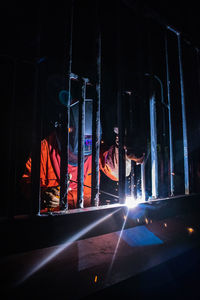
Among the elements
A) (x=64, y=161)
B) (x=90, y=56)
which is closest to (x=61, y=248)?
(x=64, y=161)

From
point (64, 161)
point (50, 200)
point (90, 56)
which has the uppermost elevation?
point (90, 56)

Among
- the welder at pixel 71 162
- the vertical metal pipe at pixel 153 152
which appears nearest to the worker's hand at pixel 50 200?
the welder at pixel 71 162

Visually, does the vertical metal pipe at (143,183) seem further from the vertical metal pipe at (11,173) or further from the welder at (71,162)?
the vertical metal pipe at (11,173)

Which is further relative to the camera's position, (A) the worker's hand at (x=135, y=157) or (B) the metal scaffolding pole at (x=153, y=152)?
(B) the metal scaffolding pole at (x=153, y=152)

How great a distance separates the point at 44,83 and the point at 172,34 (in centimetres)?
395

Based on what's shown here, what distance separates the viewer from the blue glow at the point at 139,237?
5.97 ft

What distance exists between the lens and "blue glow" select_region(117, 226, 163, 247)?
1.82 metres

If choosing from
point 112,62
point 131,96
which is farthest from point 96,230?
point 112,62

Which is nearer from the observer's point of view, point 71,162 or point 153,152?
point 153,152

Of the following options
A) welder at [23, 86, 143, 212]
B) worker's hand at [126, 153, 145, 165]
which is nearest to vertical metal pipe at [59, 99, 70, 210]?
worker's hand at [126, 153, 145, 165]

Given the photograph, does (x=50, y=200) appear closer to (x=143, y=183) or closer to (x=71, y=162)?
(x=71, y=162)

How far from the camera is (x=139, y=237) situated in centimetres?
195

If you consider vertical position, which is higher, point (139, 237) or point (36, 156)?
point (36, 156)

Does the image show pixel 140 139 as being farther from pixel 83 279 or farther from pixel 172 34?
pixel 172 34
